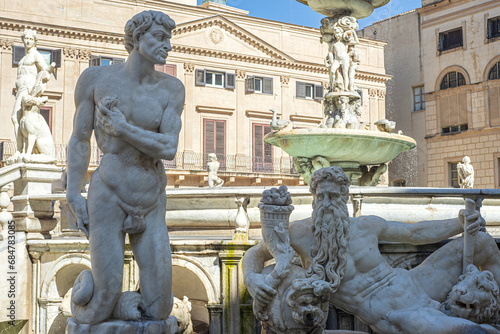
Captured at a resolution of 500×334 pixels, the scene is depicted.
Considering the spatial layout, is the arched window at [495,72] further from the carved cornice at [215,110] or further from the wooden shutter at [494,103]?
the carved cornice at [215,110]

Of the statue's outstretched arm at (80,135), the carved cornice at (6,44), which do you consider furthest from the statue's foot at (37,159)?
the carved cornice at (6,44)

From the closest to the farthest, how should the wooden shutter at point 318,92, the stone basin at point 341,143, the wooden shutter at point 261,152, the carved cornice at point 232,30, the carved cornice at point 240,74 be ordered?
the stone basin at point 341,143
the carved cornice at point 232,30
the wooden shutter at point 261,152
the carved cornice at point 240,74
the wooden shutter at point 318,92

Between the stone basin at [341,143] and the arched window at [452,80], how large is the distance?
1086 inches

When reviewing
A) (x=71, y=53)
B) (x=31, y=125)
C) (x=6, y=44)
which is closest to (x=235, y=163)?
(x=71, y=53)

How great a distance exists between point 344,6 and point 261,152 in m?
24.0

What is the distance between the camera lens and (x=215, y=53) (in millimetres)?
32750

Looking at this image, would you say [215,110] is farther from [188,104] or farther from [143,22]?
[143,22]

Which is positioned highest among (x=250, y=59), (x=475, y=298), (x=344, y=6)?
(x=250, y=59)

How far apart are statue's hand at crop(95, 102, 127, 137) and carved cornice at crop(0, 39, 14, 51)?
26.6 metres

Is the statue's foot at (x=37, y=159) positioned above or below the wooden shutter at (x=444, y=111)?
below

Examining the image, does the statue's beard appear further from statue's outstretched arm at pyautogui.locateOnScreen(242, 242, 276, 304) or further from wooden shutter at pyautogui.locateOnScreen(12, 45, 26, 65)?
wooden shutter at pyautogui.locateOnScreen(12, 45, 26, 65)

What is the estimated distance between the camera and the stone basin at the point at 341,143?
8.28 meters

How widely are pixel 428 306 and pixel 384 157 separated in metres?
5.41

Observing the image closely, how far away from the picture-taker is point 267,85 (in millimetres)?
34281
